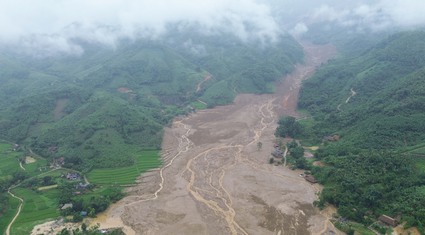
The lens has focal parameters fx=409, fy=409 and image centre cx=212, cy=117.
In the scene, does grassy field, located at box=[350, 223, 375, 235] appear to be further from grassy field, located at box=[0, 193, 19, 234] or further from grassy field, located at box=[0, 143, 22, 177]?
grassy field, located at box=[0, 143, 22, 177]

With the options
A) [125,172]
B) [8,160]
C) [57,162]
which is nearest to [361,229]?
[125,172]

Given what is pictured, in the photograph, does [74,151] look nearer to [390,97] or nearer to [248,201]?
[248,201]

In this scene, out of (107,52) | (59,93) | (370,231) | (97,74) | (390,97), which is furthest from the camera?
(107,52)

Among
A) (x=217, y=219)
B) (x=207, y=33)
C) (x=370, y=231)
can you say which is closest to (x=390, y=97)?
(x=370, y=231)

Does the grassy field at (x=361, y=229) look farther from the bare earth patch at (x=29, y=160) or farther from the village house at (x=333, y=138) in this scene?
the bare earth patch at (x=29, y=160)

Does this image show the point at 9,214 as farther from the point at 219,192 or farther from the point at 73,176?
the point at 219,192
